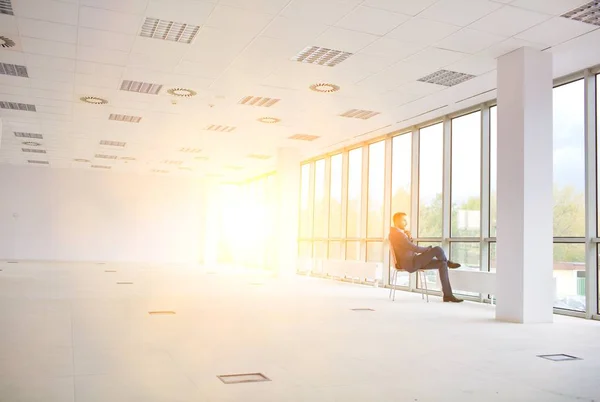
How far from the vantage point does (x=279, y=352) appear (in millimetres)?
4113

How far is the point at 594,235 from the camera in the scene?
7492 millimetres

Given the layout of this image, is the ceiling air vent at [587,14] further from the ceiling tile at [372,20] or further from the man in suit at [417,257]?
the man in suit at [417,257]

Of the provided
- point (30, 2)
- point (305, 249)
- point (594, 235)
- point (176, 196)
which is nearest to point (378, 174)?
point (305, 249)

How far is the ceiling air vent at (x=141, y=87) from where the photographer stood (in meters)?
9.10

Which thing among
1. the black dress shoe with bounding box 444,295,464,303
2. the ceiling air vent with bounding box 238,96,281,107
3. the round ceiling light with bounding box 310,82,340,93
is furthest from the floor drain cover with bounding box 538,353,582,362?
the ceiling air vent with bounding box 238,96,281,107

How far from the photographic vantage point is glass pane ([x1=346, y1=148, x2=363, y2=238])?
14.0m

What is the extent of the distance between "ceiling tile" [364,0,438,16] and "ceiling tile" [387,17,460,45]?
0.25 m

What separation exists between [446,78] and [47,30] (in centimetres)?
563

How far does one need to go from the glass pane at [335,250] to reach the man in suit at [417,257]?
6203 mm

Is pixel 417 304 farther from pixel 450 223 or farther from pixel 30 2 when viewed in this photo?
pixel 30 2

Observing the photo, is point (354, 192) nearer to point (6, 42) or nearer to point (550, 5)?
point (550, 5)

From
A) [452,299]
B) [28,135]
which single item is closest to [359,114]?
[452,299]

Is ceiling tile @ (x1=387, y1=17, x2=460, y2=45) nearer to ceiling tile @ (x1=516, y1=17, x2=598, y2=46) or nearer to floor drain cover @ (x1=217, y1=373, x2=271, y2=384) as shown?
ceiling tile @ (x1=516, y1=17, x2=598, y2=46)

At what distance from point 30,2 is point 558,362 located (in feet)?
20.8
